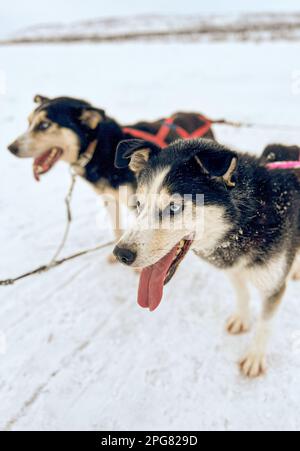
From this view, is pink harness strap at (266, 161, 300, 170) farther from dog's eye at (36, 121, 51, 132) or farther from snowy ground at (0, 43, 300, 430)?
dog's eye at (36, 121, 51, 132)

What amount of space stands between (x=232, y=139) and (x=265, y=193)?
457cm

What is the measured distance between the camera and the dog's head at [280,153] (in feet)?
7.21

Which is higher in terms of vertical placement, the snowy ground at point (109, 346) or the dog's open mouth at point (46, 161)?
the dog's open mouth at point (46, 161)

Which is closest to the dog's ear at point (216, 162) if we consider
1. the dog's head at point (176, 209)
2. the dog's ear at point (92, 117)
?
the dog's head at point (176, 209)

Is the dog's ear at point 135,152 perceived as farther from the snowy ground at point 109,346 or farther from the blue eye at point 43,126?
the snowy ground at point 109,346

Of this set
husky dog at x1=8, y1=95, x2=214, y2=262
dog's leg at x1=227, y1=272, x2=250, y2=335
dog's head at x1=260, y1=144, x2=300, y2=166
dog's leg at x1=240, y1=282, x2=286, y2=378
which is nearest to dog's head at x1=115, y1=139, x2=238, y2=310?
dog's head at x1=260, y1=144, x2=300, y2=166

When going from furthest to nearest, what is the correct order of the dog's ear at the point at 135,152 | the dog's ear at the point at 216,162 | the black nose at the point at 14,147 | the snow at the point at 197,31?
1. the snow at the point at 197,31
2. the black nose at the point at 14,147
3. the dog's ear at the point at 135,152
4. the dog's ear at the point at 216,162

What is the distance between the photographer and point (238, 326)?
2.54m

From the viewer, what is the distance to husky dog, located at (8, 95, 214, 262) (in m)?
2.78

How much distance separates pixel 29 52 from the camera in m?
14.8

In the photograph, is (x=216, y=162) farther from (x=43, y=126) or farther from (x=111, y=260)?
(x=111, y=260)

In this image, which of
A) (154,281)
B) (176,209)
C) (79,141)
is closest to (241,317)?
(154,281)

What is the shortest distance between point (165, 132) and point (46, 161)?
40.0 inches

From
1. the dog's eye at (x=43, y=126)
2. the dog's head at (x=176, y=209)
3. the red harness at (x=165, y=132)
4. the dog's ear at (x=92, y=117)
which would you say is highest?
the dog's ear at (x=92, y=117)
